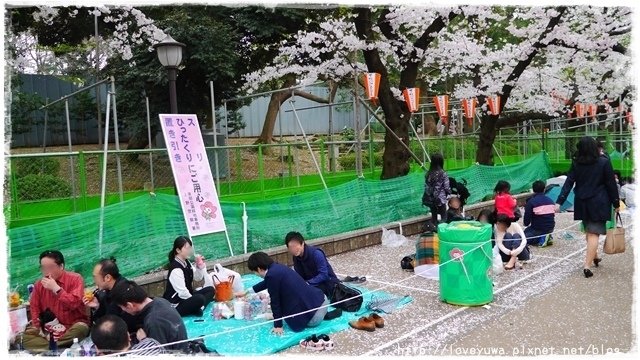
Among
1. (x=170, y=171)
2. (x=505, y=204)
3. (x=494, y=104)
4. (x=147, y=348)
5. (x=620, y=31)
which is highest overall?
(x=620, y=31)

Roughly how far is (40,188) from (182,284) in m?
7.82

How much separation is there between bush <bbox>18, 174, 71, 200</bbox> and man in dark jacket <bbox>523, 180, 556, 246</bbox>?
980 centimetres

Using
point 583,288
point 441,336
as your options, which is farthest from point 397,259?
point 441,336

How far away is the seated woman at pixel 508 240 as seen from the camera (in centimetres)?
715

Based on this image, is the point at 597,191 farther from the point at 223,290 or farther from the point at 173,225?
the point at 173,225

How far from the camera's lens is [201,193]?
7.47m

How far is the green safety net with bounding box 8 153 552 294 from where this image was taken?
581cm

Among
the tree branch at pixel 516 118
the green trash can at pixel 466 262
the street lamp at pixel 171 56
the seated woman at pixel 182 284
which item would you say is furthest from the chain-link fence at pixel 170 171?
the green trash can at pixel 466 262

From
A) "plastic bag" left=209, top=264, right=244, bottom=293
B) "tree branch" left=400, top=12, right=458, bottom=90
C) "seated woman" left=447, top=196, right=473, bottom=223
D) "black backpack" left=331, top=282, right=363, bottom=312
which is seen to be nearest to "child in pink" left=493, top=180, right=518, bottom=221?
"seated woman" left=447, top=196, right=473, bottom=223

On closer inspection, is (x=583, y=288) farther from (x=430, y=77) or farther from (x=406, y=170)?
(x=430, y=77)

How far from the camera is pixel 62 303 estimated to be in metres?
4.82

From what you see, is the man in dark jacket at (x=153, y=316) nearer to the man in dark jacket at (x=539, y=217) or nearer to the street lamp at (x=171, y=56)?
the street lamp at (x=171, y=56)

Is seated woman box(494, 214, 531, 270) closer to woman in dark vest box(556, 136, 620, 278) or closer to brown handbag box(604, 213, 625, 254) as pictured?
woman in dark vest box(556, 136, 620, 278)

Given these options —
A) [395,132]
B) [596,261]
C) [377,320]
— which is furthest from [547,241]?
[395,132]
